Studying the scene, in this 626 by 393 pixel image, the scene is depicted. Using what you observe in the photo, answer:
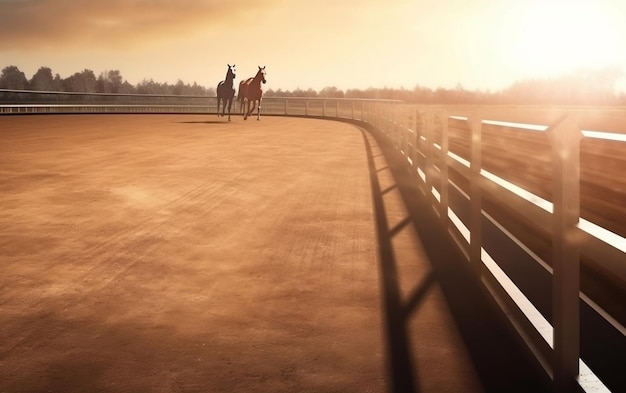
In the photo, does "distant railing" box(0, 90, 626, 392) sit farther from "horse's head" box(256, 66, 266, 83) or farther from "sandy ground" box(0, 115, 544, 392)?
"horse's head" box(256, 66, 266, 83)

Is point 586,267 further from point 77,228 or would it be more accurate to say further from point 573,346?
point 77,228

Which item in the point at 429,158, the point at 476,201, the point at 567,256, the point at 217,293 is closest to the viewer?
the point at 567,256

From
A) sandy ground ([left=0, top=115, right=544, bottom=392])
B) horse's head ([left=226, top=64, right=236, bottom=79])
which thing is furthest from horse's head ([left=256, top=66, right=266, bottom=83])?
sandy ground ([left=0, top=115, right=544, bottom=392])

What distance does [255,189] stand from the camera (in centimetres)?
1119

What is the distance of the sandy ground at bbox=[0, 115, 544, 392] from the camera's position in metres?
3.70

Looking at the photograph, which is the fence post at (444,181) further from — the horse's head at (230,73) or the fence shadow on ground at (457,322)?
the horse's head at (230,73)

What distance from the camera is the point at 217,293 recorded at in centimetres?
529

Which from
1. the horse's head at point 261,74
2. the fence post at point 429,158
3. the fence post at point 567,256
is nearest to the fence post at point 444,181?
the fence post at point 429,158

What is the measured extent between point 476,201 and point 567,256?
240 centimetres

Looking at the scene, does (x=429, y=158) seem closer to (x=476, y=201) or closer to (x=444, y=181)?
(x=444, y=181)

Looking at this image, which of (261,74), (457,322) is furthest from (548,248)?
(261,74)

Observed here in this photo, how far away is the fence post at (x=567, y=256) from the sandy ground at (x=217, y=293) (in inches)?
19.4

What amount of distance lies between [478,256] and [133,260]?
3.12m

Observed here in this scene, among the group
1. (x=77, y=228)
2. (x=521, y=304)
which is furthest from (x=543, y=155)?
(x=521, y=304)
